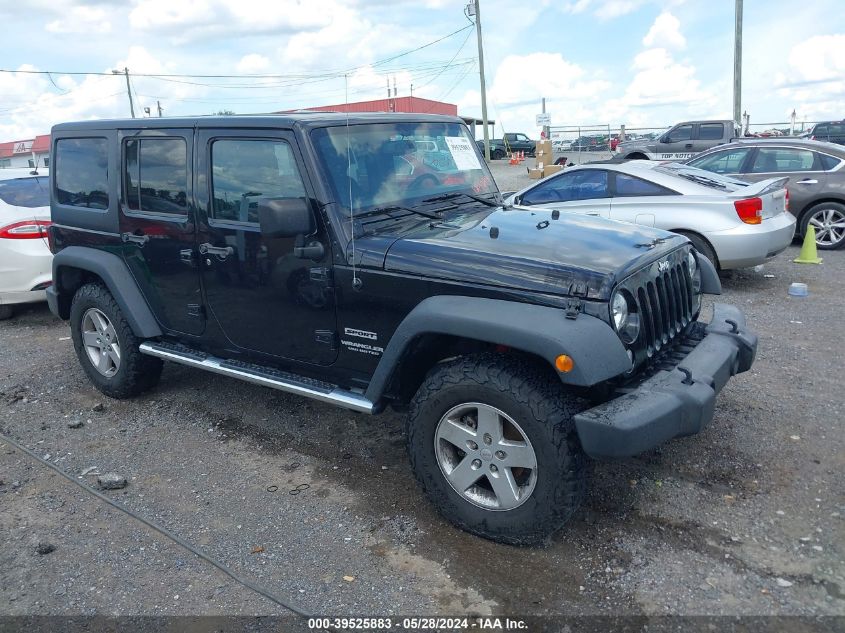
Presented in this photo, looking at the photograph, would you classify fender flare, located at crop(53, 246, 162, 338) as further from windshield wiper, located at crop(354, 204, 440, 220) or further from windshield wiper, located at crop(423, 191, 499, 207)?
windshield wiper, located at crop(423, 191, 499, 207)

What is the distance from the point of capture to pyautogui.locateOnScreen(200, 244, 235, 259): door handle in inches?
160

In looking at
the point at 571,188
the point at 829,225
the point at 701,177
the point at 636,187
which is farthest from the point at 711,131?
the point at 636,187

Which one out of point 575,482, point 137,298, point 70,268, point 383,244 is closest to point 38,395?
point 70,268

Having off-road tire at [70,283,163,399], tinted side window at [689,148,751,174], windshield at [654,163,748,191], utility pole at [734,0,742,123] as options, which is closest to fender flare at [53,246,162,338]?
off-road tire at [70,283,163,399]

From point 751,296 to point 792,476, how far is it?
4.33 m

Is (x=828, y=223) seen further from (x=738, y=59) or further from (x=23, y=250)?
(x=738, y=59)

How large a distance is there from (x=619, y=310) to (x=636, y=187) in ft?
17.2

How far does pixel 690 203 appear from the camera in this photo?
297 inches

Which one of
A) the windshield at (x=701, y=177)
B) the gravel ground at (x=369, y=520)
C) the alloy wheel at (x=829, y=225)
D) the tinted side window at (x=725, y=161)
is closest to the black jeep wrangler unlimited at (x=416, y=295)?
the gravel ground at (x=369, y=520)

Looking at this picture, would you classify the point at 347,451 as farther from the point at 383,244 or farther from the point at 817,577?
the point at 817,577

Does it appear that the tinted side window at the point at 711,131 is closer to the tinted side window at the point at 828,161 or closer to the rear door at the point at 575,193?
the tinted side window at the point at 828,161

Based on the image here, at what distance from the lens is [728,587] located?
115 inches

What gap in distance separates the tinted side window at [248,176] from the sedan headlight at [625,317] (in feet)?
5.75

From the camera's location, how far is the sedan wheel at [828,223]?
32.0 feet
